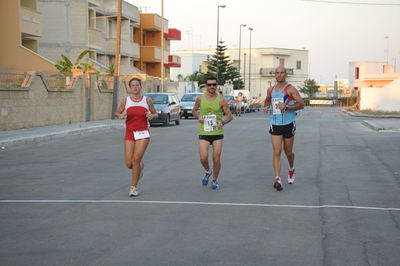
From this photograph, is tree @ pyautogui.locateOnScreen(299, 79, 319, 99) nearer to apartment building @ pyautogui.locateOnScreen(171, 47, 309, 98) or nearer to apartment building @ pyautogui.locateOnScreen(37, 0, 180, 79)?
apartment building @ pyautogui.locateOnScreen(171, 47, 309, 98)

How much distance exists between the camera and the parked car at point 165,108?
30.1 m

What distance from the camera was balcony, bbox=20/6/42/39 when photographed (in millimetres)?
36125

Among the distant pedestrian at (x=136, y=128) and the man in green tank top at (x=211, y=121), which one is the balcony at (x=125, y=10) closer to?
the man in green tank top at (x=211, y=121)

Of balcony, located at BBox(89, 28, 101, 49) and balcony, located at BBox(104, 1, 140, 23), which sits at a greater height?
balcony, located at BBox(104, 1, 140, 23)

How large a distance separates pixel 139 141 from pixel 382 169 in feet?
19.2

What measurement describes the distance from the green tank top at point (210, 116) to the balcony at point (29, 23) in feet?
92.8

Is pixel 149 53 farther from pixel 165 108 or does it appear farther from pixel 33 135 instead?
pixel 33 135

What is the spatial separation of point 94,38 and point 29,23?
999cm

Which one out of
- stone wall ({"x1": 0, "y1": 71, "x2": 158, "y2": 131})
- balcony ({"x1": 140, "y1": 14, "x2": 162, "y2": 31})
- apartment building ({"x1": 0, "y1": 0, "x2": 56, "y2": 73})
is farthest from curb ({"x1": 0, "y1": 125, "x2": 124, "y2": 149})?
balcony ({"x1": 140, "y1": 14, "x2": 162, "y2": 31})

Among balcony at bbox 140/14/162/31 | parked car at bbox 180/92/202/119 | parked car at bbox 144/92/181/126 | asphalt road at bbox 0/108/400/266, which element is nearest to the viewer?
asphalt road at bbox 0/108/400/266

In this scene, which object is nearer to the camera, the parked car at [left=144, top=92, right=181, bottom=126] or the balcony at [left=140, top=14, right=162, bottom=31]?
the parked car at [left=144, top=92, right=181, bottom=126]

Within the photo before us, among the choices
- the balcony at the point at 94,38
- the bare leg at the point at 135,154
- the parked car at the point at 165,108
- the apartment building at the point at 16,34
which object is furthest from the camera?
the balcony at the point at 94,38

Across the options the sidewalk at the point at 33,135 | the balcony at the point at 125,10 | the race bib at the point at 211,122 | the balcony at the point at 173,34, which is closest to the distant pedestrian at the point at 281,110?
the race bib at the point at 211,122

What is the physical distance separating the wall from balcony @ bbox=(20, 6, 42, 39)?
99.1ft
